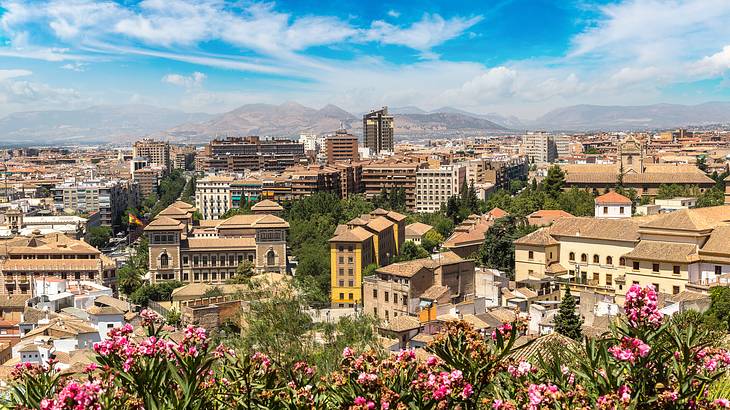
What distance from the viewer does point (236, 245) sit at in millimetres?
37375

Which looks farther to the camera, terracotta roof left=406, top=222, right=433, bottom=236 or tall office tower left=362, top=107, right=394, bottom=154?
tall office tower left=362, top=107, right=394, bottom=154

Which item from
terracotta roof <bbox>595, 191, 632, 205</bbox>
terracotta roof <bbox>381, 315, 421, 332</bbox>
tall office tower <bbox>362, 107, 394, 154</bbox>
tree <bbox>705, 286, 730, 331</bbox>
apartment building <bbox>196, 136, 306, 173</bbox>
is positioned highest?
tall office tower <bbox>362, 107, 394, 154</bbox>

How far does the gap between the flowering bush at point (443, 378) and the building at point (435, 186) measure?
178 feet

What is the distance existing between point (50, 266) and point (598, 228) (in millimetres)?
23530

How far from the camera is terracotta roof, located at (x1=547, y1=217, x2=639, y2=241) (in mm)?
24344

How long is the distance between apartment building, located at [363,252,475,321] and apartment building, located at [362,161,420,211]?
114ft

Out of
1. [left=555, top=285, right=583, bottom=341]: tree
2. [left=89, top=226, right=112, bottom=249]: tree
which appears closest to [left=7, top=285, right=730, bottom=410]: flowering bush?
[left=555, top=285, right=583, bottom=341]: tree

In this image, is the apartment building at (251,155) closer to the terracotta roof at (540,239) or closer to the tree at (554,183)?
the tree at (554,183)

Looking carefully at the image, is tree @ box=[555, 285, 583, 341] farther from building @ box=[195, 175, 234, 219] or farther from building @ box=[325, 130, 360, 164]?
building @ box=[325, 130, 360, 164]

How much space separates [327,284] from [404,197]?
85.1 ft

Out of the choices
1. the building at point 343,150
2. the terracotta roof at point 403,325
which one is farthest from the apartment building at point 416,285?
→ the building at point 343,150

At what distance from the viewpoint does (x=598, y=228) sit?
25.4 meters

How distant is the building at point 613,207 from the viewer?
32781 millimetres

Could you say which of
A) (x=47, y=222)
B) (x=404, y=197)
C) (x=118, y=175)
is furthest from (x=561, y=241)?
(x=118, y=175)
